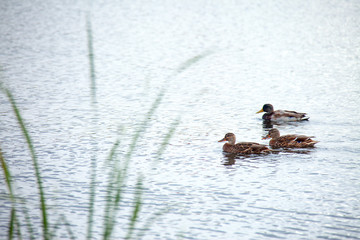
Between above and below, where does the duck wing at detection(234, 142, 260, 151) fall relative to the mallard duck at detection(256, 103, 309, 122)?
below

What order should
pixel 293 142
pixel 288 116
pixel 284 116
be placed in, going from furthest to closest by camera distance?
pixel 284 116 → pixel 288 116 → pixel 293 142

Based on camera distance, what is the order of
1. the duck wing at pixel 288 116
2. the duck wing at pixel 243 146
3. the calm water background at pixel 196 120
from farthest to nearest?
the duck wing at pixel 288 116 < the duck wing at pixel 243 146 < the calm water background at pixel 196 120

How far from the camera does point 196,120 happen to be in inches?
589

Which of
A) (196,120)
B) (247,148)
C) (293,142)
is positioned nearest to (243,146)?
(247,148)

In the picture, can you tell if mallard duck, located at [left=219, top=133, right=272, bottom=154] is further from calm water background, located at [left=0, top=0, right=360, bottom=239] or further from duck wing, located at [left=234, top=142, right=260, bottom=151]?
calm water background, located at [left=0, top=0, right=360, bottom=239]

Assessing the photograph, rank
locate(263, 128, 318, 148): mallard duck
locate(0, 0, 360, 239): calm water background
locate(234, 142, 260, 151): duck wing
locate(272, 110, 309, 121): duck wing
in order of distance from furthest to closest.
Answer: locate(272, 110, 309, 121): duck wing
locate(263, 128, 318, 148): mallard duck
locate(234, 142, 260, 151): duck wing
locate(0, 0, 360, 239): calm water background

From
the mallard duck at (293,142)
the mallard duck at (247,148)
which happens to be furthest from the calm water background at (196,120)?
the mallard duck at (293,142)

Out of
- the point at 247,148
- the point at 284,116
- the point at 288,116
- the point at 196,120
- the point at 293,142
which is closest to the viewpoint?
the point at 247,148

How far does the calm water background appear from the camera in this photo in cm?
860

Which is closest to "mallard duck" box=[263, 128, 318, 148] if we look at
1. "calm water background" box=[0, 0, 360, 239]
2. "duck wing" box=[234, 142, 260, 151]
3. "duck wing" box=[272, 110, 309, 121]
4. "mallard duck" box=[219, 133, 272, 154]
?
"calm water background" box=[0, 0, 360, 239]

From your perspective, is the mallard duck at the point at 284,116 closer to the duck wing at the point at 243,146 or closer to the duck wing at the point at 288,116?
the duck wing at the point at 288,116

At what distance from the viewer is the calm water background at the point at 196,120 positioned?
8602mm

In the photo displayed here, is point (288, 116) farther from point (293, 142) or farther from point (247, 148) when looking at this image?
point (247, 148)

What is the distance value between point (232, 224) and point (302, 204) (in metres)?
1.44
